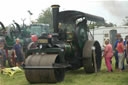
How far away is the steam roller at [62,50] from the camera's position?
6367 millimetres

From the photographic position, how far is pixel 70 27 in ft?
27.5

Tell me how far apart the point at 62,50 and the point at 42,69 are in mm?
760

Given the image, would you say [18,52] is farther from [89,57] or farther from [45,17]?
[45,17]

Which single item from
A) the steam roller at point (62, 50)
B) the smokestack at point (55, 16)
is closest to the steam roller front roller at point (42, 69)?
the steam roller at point (62, 50)

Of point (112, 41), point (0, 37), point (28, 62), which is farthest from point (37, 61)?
point (112, 41)

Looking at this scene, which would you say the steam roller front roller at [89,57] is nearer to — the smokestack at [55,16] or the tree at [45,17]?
the smokestack at [55,16]

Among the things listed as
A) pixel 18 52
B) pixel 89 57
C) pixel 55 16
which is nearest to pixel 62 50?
pixel 89 57

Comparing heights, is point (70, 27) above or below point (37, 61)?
above

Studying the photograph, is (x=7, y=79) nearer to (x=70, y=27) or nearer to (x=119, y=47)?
(x=70, y=27)

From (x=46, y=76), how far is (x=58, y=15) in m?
2.62

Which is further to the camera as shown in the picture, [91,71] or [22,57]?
[22,57]

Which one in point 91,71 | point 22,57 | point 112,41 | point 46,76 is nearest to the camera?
point 46,76

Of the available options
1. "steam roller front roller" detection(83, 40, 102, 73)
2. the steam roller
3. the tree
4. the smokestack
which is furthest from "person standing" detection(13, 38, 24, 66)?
the tree

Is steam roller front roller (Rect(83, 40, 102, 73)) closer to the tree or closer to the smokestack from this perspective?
the smokestack
